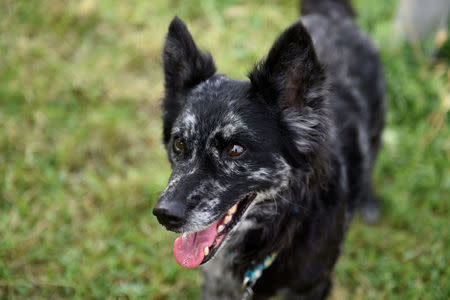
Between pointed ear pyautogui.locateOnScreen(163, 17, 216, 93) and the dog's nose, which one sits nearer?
the dog's nose

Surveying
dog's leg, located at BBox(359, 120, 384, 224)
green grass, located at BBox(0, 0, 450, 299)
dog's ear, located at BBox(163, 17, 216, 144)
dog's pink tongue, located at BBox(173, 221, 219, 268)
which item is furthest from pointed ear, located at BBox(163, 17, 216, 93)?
dog's leg, located at BBox(359, 120, 384, 224)

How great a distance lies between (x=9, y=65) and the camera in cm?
493

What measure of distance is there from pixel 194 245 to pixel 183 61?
1178mm

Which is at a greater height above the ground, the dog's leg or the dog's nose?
the dog's nose

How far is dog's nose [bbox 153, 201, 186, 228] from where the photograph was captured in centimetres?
215

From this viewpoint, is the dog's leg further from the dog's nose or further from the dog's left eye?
the dog's nose

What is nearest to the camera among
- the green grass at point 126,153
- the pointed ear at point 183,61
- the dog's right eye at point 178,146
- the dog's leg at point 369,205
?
the dog's right eye at point 178,146

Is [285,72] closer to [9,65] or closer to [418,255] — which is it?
[418,255]

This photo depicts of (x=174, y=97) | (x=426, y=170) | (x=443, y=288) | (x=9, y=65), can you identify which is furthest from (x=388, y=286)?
(x=9, y=65)

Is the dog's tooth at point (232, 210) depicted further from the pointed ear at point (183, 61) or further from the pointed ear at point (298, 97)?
the pointed ear at point (183, 61)

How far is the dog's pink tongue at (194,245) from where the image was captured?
7.82 ft

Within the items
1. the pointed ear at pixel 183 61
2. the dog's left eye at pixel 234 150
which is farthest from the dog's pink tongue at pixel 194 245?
the pointed ear at pixel 183 61

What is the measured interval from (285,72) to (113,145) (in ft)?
8.82

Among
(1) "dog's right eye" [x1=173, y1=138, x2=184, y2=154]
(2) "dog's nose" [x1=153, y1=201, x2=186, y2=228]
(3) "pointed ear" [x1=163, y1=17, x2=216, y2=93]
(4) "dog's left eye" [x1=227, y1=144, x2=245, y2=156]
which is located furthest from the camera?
(3) "pointed ear" [x1=163, y1=17, x2=216, y2=93]
